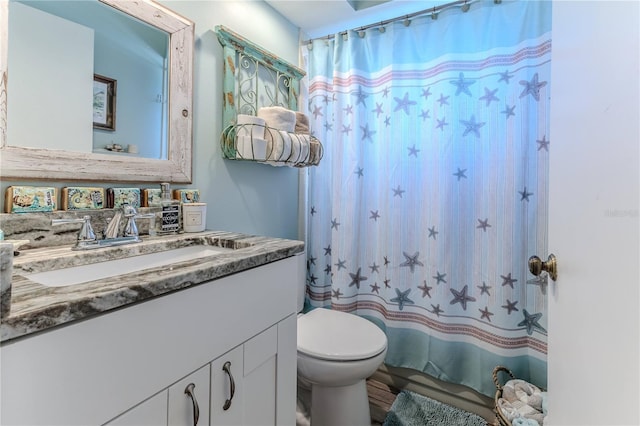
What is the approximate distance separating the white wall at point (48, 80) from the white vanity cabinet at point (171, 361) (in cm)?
69

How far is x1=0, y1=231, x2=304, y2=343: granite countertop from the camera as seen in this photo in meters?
0.45

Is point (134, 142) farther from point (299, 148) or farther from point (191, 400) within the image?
point (191, 400)

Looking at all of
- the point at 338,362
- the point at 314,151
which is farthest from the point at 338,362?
the point at 314,151

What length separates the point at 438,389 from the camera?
166 cm

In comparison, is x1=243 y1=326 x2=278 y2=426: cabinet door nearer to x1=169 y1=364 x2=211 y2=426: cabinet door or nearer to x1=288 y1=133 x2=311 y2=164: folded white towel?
x1=169 y1=364 x2=211 y2=426: cabinet door

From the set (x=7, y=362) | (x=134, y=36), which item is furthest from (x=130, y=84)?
(x=7, y=362)

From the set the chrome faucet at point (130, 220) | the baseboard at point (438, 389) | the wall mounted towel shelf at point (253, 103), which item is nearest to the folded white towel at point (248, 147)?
the wall mounted towel shelf at point (253, 103)

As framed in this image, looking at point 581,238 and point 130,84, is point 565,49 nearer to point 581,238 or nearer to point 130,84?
point 581,238

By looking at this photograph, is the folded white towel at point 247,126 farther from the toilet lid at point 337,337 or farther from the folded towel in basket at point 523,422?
the folded towel in basket at point 523,422

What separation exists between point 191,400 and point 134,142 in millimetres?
901

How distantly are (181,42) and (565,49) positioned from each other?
4.23 feet

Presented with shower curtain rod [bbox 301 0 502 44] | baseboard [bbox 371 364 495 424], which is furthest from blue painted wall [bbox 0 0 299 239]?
baseboard [bbox 371 364 495 424]

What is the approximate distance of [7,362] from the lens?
16.5 inches

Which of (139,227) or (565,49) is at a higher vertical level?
(565,49)
